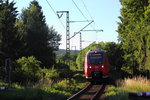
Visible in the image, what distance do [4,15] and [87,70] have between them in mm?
19500

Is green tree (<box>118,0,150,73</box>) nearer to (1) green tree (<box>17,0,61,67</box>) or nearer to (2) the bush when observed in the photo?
(2) the bush

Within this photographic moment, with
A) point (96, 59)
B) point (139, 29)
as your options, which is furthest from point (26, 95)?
point (139, 29)

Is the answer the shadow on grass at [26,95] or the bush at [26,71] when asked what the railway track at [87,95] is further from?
the bush at [26,71]

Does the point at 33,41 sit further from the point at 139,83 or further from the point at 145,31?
the point at 139,83

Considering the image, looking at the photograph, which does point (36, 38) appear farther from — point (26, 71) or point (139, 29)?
point (26, 71)

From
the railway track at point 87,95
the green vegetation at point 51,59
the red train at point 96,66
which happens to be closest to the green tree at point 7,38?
the green vegetation at point 51,59

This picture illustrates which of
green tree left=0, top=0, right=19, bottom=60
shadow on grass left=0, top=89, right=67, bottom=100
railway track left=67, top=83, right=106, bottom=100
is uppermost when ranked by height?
green tree left=0, top=0, right=19, bottom=60

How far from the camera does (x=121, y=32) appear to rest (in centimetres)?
4603

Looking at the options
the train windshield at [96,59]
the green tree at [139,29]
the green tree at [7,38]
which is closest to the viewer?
the train windshield at [96,59]

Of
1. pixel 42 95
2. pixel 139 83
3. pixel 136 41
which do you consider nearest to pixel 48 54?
pixel 136 41

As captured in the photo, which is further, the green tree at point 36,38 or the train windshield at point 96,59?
the green tree at point 36,38

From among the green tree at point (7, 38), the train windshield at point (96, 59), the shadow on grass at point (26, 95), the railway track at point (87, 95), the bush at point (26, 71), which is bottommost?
the railway track at point (87, 95)

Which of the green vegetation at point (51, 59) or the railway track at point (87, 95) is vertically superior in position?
the green vegetation at point (51, 59)

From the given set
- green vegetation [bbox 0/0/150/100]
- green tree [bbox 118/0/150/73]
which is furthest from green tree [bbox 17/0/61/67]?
green tree [bbox 118/0/150/73]
